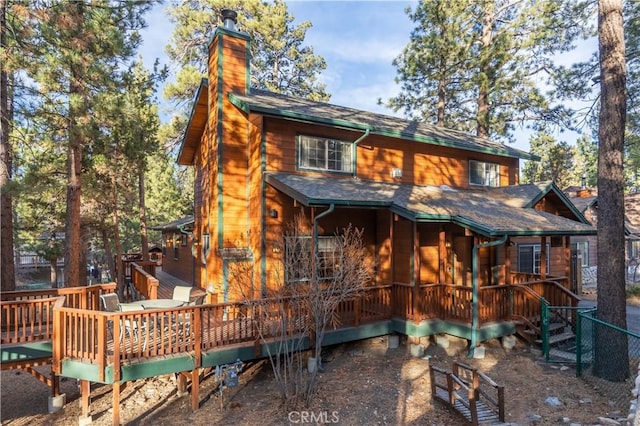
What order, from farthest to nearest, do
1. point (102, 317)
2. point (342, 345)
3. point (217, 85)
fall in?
point (217, 85), point (342, 345), point (102, 317)

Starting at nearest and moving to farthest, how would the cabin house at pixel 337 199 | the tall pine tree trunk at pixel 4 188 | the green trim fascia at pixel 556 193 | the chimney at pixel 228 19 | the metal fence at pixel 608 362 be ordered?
the metal fence at pixel 608 362 < the cabin house at pixel 337 199 < the tall pine tree trunk at pixel 4 188 < the chimney at pixel 228 19 < the green trim fascia at pixel 556 193

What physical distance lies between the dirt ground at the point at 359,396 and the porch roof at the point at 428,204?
10.0 feet

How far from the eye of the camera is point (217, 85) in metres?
10.6

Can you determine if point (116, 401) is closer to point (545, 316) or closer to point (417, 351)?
point (417, 351)

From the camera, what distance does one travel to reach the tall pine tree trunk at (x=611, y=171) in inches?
298

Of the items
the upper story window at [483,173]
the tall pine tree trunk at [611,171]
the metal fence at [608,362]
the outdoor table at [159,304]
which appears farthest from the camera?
the upper story window at [483,173]

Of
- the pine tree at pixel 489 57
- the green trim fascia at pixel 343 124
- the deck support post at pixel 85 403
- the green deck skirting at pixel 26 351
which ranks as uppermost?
the pine tree at pixel 489 57

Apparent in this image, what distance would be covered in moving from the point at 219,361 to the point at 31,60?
30.9 ft

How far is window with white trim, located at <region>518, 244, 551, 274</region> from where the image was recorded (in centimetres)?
1380

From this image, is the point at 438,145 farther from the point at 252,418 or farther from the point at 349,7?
the point at 252,418

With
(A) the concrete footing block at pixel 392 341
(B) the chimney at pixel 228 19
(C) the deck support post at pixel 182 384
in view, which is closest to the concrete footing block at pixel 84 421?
(C) the deck support post at pixel 182 384

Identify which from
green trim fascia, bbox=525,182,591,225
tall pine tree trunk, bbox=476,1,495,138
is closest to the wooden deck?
green trim fascia, bbox=525,182,591,225

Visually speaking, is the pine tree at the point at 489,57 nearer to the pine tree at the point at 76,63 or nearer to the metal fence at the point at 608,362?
the pine tree at the point at 76,63

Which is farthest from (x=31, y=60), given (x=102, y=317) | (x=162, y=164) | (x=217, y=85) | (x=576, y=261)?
(x=576, y=261)
